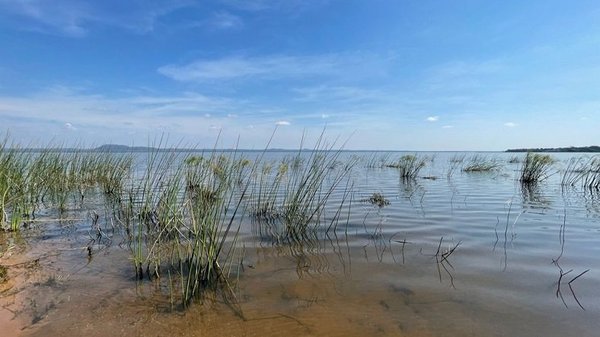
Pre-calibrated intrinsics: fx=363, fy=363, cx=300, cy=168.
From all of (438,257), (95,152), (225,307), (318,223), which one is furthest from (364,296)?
(95,152)

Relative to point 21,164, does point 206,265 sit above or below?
below

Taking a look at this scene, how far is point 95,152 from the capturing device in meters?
13.3

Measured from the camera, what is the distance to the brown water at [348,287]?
9.73 ft

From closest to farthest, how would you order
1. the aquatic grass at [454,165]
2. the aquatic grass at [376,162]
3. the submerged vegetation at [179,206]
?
the submerged vegetation at [179,206], the aquatic grass at [454,165], the aquatic grass at [376,162]

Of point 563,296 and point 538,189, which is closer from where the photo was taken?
point 563,296

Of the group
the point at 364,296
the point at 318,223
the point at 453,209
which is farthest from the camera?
the point at 453,209

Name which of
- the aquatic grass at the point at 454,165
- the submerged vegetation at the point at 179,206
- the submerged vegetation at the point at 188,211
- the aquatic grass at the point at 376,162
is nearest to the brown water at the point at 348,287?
the submerged vegetation at the point at 188,211

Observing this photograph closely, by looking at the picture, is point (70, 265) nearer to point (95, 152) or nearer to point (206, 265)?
point (206, 265)

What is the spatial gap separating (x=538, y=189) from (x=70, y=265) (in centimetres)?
1341

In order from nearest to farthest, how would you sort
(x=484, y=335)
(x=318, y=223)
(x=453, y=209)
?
(x=484, y=335) → (x=318, y=223) → (x=453, y=209)

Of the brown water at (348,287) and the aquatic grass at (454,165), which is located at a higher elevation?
the aquatic grass at (454,165)

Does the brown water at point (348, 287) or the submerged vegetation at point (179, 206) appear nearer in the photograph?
the brown water at point (348, 287)

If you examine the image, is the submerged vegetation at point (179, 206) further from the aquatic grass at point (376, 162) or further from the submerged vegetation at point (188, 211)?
the aquatic grass at point (376, 162)

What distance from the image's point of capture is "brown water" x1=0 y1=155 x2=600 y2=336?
2965 millimetres
